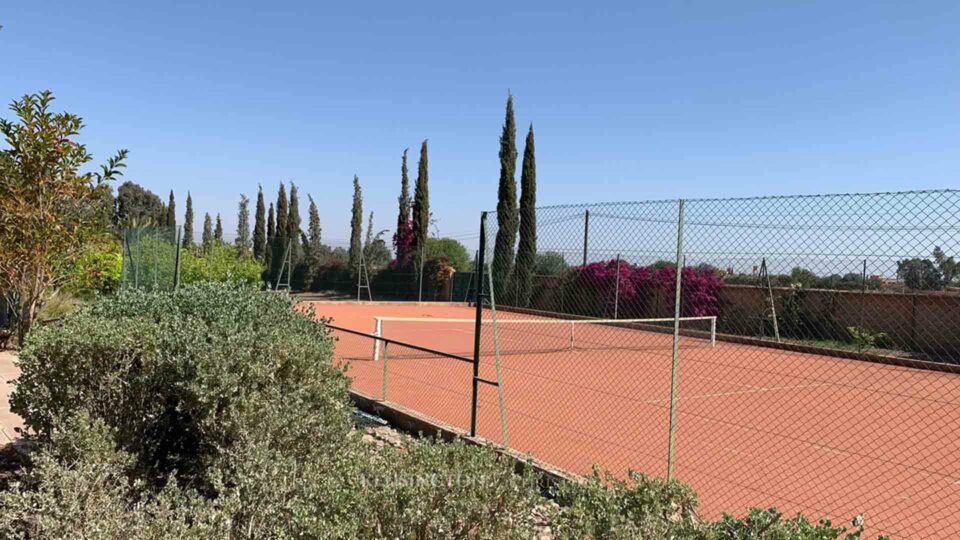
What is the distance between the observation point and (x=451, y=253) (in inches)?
1298

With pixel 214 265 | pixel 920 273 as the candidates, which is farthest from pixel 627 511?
pixel 214 265

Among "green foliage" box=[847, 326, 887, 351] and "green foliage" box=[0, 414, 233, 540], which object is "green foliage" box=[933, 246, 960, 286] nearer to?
"green foliage" box=[0, 414, 233, 540]

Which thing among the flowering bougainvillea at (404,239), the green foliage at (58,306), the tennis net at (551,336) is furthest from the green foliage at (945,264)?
the flowering bougainvillea at (404,239)

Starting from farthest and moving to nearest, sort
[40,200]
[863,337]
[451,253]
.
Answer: [451,253]
[863,337]
[40,200]

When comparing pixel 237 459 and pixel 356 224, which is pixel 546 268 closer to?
pixel 237 459

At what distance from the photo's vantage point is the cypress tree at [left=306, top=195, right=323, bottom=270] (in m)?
35.8

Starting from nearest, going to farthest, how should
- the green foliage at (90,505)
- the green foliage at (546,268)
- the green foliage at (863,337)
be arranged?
the green foliage at (90,505)
the green foliage at (863,337)
the green foliage at (546,268)

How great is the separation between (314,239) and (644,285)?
100ft

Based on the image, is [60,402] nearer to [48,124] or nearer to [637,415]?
[48,124]

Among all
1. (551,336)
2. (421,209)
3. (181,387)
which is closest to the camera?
(181,387)

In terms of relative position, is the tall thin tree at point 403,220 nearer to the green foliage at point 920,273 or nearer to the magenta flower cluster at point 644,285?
the magenta flower cluster at point 644,285

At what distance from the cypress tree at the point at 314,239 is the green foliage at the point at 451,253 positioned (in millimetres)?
6711

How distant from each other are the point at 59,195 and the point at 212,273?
11.5m

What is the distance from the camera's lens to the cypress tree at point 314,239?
117ft
